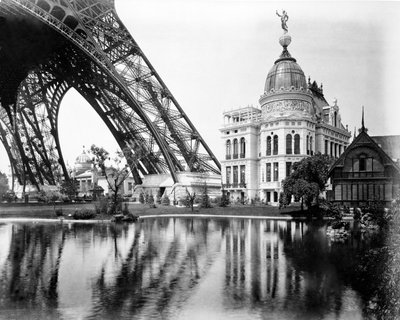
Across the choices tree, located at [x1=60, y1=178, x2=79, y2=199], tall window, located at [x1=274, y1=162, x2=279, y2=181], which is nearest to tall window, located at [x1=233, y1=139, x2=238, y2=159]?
tall window, located at [x1=274, y1=162, x2=279, y2=181]

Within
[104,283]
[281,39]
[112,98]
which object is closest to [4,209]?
[112,98]

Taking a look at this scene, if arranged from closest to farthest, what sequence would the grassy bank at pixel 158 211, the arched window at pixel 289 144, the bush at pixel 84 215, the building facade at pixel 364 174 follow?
the building facade at pixel 364 174 < the bush at pixel 84 215 < the grassy bank at pixel 158 211 < the arched window at pixel 289 144

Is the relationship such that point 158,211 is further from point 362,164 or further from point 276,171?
point 362,164

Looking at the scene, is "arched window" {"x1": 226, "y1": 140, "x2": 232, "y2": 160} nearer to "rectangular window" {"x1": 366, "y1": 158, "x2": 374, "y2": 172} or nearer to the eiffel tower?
the eiffel tower

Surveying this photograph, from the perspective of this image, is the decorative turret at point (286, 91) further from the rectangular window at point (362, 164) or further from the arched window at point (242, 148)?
the rectangular window at point (362, 164)

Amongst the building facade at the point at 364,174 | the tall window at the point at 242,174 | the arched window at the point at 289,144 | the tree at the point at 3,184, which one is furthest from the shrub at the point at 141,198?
the building facade at the point at 364,174

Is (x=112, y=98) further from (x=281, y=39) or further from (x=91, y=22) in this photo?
(x=281, y=39)

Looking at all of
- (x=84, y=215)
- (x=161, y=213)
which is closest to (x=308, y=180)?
(x=161, y=213)
